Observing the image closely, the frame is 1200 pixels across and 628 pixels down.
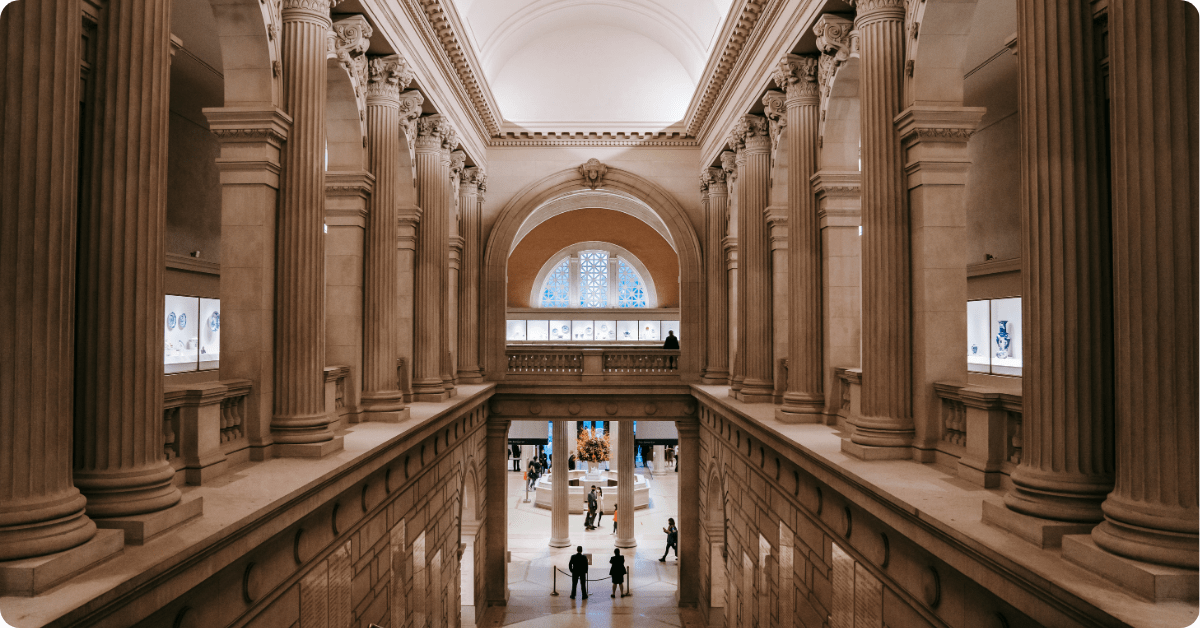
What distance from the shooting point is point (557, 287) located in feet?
107

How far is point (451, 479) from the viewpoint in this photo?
12.8 m

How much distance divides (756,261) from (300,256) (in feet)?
27.0

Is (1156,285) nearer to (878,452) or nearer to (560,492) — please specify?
(878,452)

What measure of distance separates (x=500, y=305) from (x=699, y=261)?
543 cm

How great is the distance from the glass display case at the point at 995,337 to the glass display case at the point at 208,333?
48.3ft

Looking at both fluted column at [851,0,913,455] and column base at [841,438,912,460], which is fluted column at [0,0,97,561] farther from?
fluted column at [851,0,913,455]

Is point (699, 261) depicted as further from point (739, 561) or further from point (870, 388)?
point (870, 388)

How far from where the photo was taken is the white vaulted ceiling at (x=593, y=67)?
60.2 ft

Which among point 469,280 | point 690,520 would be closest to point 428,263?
point 469,280

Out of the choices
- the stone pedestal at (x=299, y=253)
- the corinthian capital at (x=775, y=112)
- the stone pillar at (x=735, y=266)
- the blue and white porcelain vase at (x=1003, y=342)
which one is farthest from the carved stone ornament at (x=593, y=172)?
the stone pedestal at (x=299, y=253)

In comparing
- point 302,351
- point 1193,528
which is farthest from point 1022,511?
point 302,351

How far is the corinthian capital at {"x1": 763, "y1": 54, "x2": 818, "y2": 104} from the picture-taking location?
1038 cm

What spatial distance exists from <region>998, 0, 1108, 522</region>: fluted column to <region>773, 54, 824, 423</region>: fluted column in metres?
5.40

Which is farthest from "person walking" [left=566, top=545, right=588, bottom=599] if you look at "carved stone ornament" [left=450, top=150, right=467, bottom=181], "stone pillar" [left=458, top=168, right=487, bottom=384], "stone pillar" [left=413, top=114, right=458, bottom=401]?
"carved stone ornament" [left=450, top=150, right=467, bottom=181]
